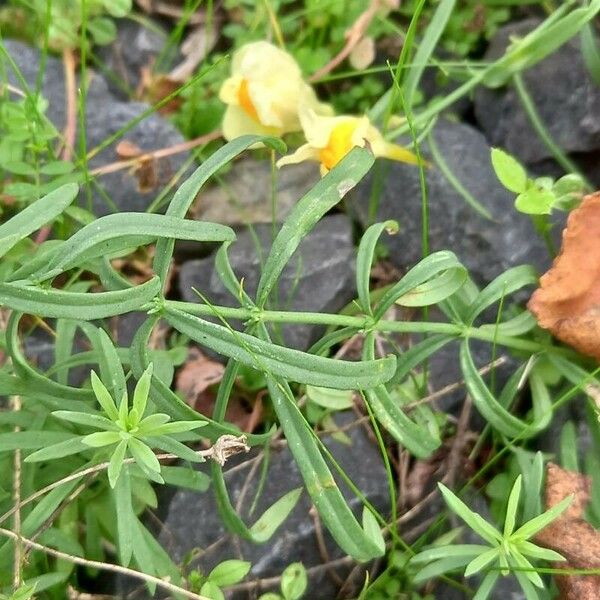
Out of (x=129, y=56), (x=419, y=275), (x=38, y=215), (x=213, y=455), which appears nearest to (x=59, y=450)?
(x=213, y=455)

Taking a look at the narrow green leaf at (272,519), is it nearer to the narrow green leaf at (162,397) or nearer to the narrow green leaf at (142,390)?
the narrow green leaf at (162,397)

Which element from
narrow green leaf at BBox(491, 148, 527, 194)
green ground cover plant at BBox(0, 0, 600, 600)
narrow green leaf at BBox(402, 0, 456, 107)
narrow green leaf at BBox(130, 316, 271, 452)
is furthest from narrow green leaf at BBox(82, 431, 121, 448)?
narrow green leaf at BBox(402, 0, 456, 107)

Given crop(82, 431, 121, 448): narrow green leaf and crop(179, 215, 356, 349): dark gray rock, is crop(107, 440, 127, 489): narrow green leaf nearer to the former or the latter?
crop(82, 431, 121, 448): narrow green leaf

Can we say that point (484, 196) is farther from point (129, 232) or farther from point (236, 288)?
point (129, 232)

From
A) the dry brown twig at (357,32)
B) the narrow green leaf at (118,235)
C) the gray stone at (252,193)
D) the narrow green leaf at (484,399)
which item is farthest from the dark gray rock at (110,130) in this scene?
the narrow green leaf at (484,399)

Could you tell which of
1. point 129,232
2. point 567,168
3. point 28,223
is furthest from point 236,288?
point 567,168

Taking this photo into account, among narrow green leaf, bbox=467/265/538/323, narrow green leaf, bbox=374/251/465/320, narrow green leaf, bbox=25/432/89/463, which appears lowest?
narrow green leaf, bbox=25/432/89/463
